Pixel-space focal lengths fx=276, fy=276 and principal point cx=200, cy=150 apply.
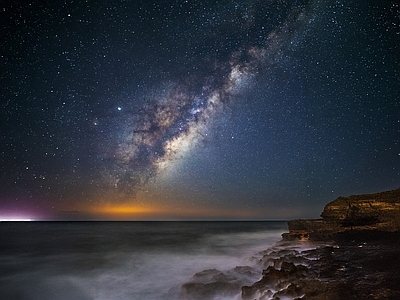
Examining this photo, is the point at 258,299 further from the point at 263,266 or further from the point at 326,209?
the point at 326,209

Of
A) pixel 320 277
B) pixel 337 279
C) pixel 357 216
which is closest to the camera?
pixel 337 279

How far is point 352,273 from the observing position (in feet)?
24.1

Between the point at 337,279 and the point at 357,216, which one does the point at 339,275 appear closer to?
the point at 337,279

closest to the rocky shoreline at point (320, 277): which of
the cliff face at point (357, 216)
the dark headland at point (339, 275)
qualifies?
the dark headland at point (339, 275)

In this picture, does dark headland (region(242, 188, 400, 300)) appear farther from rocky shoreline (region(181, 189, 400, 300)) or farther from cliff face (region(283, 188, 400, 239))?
cliff face (region(283, 188, 400, 239))

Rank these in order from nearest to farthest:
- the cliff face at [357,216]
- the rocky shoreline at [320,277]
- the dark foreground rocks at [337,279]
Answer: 1. the dark foreground rocks at [337,279]
2. the rocky shoreline at [320,277]
3. the cliff face at [357,216]

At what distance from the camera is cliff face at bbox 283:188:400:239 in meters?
16.3

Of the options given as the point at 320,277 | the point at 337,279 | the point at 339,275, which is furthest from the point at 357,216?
the point at 337,279

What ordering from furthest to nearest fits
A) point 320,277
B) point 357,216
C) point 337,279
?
point 357,216, point 320,277, point 337,279

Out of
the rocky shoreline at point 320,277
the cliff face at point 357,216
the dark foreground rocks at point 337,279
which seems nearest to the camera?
the dark foreground rocks at point 337,279

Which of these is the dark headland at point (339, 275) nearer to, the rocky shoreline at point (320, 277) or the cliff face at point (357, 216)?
the rocky shoreline at point (320, 277)

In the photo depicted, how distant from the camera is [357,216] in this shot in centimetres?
1827

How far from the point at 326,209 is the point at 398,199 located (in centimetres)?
493

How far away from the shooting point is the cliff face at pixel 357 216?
53.5 feet
